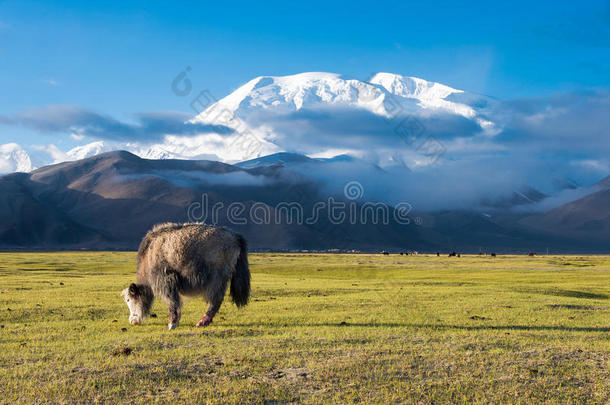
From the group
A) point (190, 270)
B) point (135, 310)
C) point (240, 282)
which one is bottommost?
point (135, 310)

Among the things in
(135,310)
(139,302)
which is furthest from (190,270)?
(135,310)

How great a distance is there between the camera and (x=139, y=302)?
16984 millimetres

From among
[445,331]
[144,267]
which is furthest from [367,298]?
[144,267]

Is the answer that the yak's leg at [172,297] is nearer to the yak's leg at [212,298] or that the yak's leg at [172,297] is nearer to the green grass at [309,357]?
the green grass at [309,357]

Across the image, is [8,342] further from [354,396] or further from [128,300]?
[354,396]

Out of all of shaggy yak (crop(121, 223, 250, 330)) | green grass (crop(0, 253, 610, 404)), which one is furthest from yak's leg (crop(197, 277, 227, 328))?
green grass (crop(0, 253, 610, 404))

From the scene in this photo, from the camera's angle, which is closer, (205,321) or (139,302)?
(205,321)

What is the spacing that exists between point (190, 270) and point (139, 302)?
95.4 inches

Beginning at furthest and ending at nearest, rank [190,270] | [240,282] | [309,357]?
[240,282], [190,270], [309,357]

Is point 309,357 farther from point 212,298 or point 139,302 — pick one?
point 139,302

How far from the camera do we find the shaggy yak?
1600 centimetres

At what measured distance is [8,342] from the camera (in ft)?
44.5

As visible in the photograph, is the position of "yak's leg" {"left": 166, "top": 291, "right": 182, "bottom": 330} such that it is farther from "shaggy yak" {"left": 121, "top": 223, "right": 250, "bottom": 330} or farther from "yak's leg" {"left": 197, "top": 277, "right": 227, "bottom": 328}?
"yak's leg" {"left": 197, "top": 277, "right": 227, "bottom": 328}

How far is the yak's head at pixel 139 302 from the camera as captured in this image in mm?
16891
